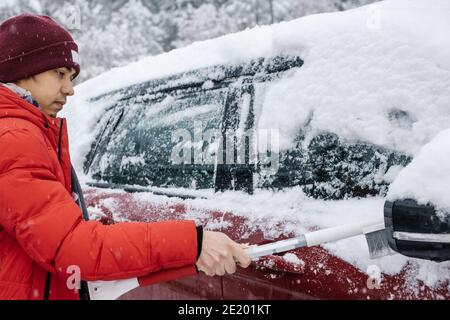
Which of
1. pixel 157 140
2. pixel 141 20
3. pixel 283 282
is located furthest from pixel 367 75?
pixel 141 20

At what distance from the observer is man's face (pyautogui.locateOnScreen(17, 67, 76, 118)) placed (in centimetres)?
139

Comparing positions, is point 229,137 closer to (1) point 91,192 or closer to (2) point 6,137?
(2) point 6,137

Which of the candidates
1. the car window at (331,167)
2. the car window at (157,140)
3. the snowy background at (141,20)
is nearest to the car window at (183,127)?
the car window at (157,140)

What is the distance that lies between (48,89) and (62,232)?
1.83ft

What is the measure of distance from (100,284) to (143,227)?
0.98 feet

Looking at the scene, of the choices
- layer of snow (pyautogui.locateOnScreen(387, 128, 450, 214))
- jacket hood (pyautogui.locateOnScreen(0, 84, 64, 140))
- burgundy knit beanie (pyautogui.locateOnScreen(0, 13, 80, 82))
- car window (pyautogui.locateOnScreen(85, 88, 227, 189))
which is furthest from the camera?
car window (pyautogui.locateOnScreen(85, 88, 227, 189))

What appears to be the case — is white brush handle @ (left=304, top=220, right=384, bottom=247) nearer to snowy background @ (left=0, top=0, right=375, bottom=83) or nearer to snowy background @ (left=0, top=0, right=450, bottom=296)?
snowy background @ (left=0, top=0, right=450, bottom=296)

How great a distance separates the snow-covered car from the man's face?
73cm

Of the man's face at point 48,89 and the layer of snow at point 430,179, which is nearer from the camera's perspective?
the layer of snow at point 430,179

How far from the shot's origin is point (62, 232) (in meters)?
1.08

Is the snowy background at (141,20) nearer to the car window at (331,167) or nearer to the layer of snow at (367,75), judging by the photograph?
the layer of snow at (367,75)

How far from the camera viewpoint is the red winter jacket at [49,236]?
1.08 metres

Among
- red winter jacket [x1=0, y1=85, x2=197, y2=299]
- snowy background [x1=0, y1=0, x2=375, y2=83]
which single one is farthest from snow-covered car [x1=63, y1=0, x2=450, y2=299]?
snowy background [x1=0, y1=0, x2=375, y2=83]

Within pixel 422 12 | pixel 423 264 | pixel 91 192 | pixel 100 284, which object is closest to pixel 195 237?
pixel 100 284
